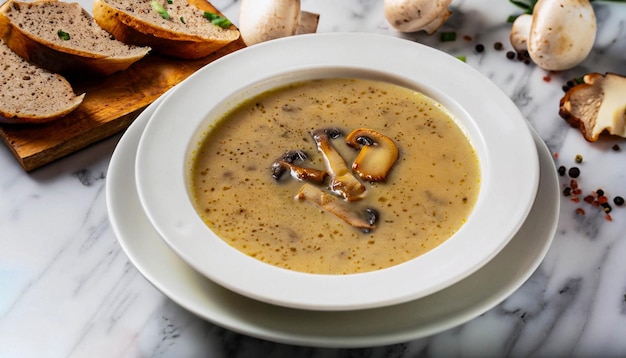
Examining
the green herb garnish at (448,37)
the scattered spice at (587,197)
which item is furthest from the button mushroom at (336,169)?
the green herb garnish at (448,37)

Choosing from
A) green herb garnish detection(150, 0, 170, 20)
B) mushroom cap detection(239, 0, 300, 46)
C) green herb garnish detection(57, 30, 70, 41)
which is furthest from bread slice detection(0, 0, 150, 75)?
mushroom cap detection(239, 0, 300, 46)

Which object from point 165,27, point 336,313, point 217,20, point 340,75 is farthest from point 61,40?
point 336,313

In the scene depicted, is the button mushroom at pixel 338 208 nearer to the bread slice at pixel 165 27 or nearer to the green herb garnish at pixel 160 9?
the bread slice at pixel 165 27

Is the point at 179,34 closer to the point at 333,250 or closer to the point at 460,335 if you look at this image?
the point at 333,250

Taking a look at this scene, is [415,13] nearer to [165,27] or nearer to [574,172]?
[574,172]

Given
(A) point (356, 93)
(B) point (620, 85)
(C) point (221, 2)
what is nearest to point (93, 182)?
(A) point (356, 93)

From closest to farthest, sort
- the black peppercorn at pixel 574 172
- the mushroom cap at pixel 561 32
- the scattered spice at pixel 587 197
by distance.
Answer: the scattered spice at pixel 587 197 < the black peppercorn at pixel 574 172 < the mushroom cap at pixel 561 32

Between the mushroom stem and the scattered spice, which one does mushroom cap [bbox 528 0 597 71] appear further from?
the scattered spice
